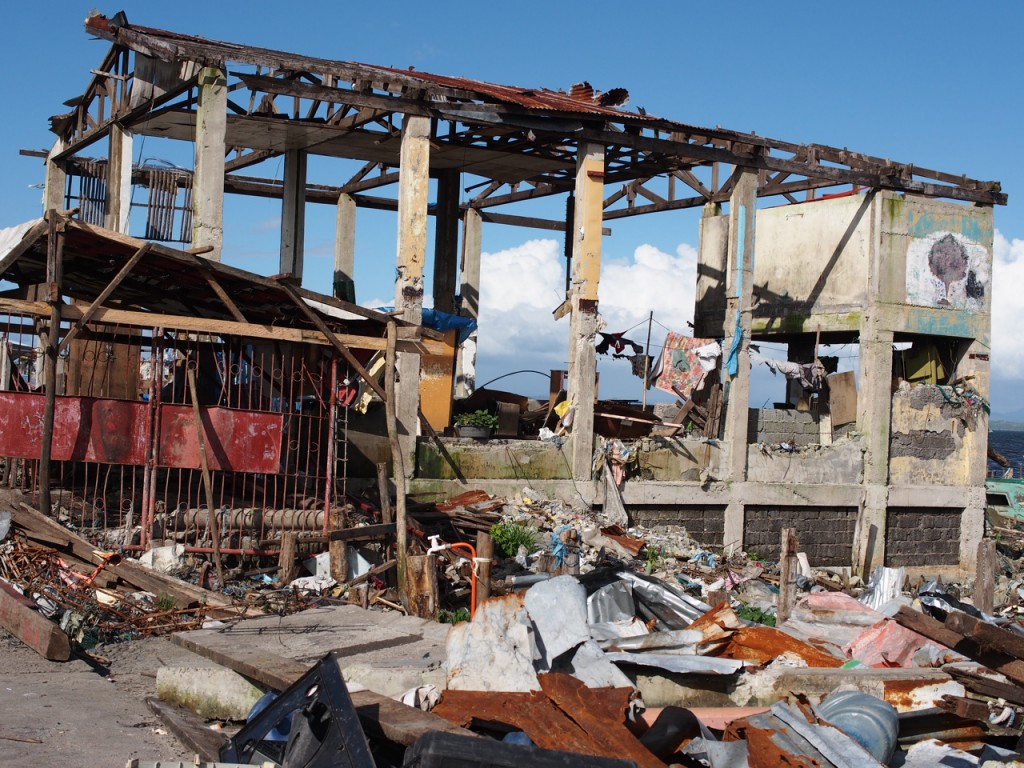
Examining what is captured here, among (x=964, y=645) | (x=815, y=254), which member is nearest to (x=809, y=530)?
(x=815, y=254)

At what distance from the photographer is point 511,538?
15234 mm

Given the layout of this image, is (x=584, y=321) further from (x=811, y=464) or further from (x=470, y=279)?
(x=470, y=279)

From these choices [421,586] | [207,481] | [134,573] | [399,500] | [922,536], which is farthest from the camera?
[922,536]

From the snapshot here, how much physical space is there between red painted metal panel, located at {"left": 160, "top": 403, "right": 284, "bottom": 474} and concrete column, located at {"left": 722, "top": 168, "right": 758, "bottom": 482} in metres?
9.36

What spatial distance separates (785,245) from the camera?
2280cm

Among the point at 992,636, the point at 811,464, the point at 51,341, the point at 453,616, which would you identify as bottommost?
the point at 453,616

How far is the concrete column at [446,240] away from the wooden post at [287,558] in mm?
11398

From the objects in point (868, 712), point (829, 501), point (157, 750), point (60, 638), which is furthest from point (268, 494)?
point (829, 501)

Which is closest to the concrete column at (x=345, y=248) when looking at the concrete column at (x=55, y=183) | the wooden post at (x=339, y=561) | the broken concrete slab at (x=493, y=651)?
the concrete column at (x=55, y=183)

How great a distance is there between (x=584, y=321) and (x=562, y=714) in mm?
10765

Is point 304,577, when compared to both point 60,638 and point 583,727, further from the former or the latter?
point 583,727

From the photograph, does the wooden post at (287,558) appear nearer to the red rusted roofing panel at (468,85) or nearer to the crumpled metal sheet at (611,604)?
the crumpled metal sheet at (611,604)

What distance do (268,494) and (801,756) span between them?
8081 millimetres

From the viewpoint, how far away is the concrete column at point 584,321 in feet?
58.6
